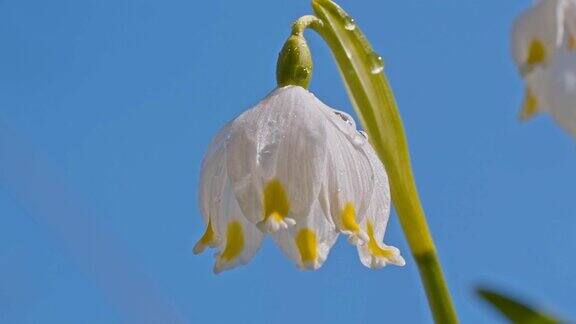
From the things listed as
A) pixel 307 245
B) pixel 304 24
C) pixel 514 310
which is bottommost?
pixel 514 310

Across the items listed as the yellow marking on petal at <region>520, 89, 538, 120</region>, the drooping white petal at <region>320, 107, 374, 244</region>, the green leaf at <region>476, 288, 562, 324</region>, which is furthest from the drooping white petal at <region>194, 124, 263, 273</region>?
the green leaf at <region>476, 288, 562, 324</region>

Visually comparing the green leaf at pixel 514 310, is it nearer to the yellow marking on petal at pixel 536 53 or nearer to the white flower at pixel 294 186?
the yellow marking on petal at pixel 536 53

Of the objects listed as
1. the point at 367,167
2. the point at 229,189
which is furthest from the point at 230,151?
the point at 367,167

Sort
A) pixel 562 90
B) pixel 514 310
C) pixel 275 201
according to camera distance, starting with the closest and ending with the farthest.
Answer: pixel 514 310 < pixel 562 90 < pixel 275 201

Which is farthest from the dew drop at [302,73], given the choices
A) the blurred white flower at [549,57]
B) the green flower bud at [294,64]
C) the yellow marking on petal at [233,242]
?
the blurred white flower at [549,57]

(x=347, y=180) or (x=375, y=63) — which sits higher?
(x=375, y=63)

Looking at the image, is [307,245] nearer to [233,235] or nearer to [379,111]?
[233,235]

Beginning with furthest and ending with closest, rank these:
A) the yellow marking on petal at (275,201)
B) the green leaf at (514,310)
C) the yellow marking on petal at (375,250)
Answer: the yellow marking on petal at (375,250) → the yellow marking on petal at (275,201) → the green leaf at (514,310)

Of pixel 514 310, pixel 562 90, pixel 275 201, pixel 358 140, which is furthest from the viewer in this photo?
pixel 358 140

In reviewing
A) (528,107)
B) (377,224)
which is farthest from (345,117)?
(528,107)
